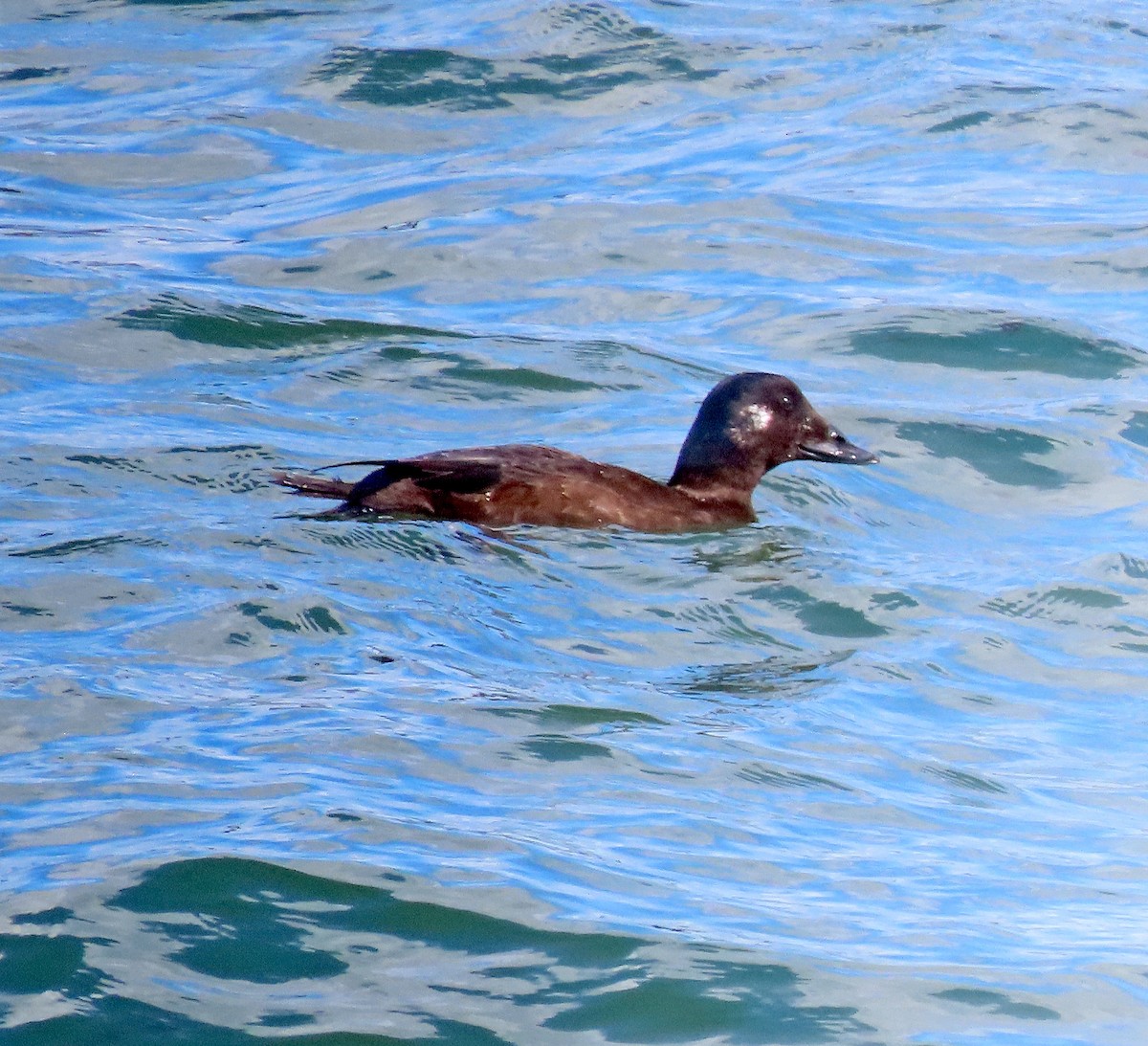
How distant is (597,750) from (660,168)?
9.31 meters

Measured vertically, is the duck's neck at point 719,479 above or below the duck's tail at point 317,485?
below

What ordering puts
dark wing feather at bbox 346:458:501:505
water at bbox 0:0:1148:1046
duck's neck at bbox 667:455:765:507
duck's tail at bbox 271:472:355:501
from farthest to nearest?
1. duck's neck at bbox 667:455:765:507
2. duck's tail at bbox 271:472:355:501
3. dark wing feather at bbox 346:458:501:505
4. water at bbox 0:0:1148:1046

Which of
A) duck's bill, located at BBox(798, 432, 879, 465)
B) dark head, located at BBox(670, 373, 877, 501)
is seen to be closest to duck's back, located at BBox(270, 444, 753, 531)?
dark head, located at BBox(670, 373, 877, 501)

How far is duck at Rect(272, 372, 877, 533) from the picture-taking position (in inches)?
304

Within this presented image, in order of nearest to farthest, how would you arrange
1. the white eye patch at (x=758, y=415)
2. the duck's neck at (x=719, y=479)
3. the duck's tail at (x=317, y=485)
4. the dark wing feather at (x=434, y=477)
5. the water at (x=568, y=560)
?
the water at (x=568, y=560) < the dark wing feather at (x=434, y=477) < the duck's tail at (x=317, y=485) < the duck's neck at (x=719, y=479) < the white eye patch at (x=758, y=415)

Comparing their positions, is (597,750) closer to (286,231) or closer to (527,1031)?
(527,1031)

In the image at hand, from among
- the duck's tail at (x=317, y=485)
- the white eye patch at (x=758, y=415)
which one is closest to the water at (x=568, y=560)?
the duck's tail at (x=317, y=485)

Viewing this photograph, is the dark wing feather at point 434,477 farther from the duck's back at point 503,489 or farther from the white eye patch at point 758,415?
the white eye patch at point 758,415

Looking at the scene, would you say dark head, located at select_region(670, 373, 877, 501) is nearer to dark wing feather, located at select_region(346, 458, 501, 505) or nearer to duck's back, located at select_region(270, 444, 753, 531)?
duck's back, located at select_region(270, 444, 753, 531)

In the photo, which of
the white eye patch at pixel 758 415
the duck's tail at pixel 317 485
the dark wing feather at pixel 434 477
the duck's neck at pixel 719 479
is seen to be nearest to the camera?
the dark wing feather at pixel 434 477

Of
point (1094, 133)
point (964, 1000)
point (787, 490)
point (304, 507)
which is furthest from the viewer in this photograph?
point (1094, 133)

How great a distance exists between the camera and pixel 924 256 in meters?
12.9

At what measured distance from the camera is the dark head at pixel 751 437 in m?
8.77

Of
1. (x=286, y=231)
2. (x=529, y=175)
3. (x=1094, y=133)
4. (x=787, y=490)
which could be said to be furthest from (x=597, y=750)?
(x=1094, y=133)
